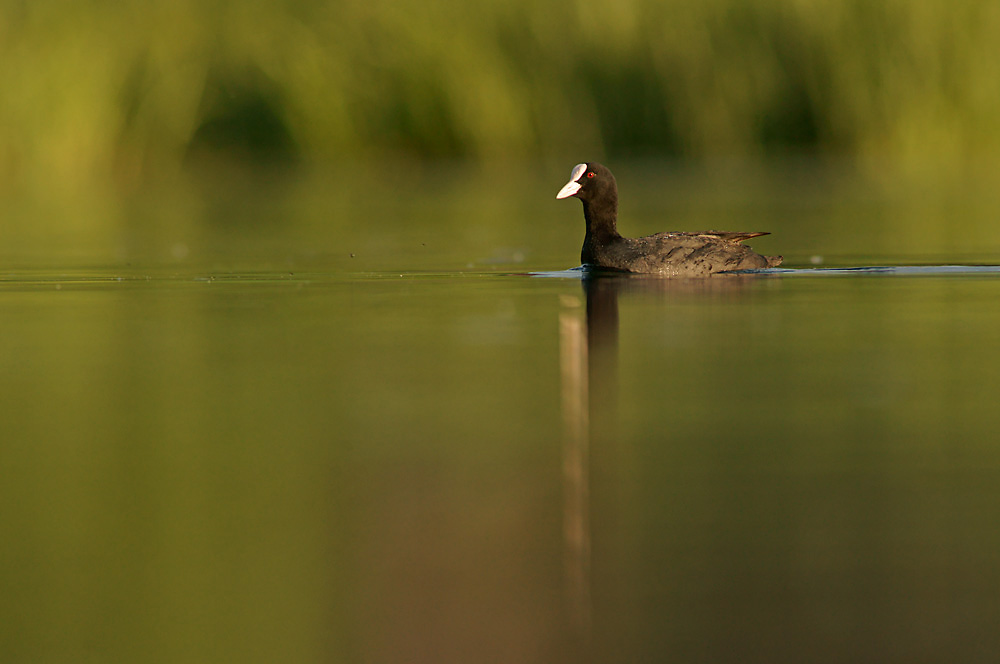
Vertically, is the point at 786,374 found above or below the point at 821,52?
below

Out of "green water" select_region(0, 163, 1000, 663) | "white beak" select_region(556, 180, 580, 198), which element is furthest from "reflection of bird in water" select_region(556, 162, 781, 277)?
Answer: "green water" select_region(0, 163, 1000, 663)

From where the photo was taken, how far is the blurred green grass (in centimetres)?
2327

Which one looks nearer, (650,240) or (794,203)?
(650,240)

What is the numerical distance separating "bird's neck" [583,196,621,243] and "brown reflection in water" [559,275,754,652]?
0.65 m

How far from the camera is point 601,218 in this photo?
12391mm

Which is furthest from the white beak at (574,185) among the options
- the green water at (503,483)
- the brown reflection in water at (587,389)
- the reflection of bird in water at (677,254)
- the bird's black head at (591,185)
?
the green water at (503,483)

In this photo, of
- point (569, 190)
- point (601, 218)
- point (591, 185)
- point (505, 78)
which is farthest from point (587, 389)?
point (505, 78)

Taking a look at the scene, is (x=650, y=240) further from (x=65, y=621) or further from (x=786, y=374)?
(x=65, y=621)

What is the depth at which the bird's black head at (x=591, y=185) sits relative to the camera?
12.5 metres

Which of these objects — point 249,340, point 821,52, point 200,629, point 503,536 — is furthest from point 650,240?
point 821,52

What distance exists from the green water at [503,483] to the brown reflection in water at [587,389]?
0.07 feet

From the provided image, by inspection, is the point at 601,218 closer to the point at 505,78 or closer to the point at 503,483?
the point at 503,483

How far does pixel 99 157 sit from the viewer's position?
23.6 m

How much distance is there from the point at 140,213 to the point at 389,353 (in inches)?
479
